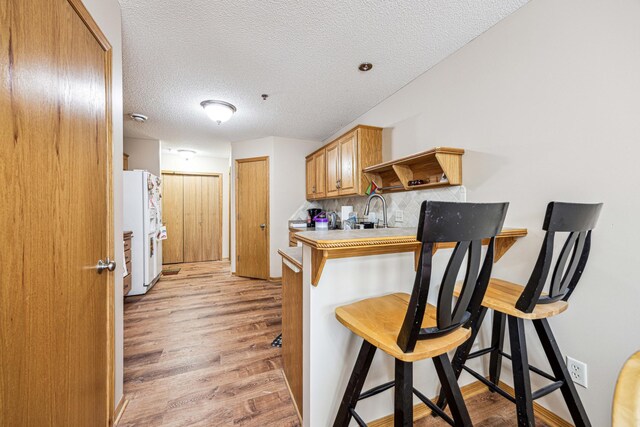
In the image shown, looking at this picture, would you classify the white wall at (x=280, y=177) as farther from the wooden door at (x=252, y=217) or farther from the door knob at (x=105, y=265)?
the door knob at (x=105, y=265)

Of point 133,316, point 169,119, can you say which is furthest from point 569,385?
point 169,119

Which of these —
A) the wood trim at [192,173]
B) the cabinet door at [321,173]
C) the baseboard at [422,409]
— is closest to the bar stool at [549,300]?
the baseboard at [422,409]

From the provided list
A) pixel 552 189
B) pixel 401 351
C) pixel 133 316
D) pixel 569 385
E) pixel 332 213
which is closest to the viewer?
pixel 401 351

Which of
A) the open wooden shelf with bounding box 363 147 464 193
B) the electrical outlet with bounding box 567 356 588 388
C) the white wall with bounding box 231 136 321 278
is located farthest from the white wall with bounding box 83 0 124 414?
the white wall with bounding box 231 136 321 278

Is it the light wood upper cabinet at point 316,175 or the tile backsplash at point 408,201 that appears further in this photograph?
the light wood upper cabinet at point 316,175

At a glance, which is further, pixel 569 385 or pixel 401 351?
pixel 569 385

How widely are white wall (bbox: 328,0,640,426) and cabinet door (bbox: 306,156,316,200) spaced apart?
2.48 m

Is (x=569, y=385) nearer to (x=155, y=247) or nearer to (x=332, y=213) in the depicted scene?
(x=332, y=213)

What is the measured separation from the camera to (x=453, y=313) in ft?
2.76

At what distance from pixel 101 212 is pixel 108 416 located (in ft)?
3.48

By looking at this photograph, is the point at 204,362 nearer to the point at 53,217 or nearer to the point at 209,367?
the point at 209,367

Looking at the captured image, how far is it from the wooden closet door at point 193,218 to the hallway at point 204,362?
2.31 meters

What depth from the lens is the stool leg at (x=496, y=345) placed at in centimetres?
146

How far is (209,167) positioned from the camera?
5.70 meters
